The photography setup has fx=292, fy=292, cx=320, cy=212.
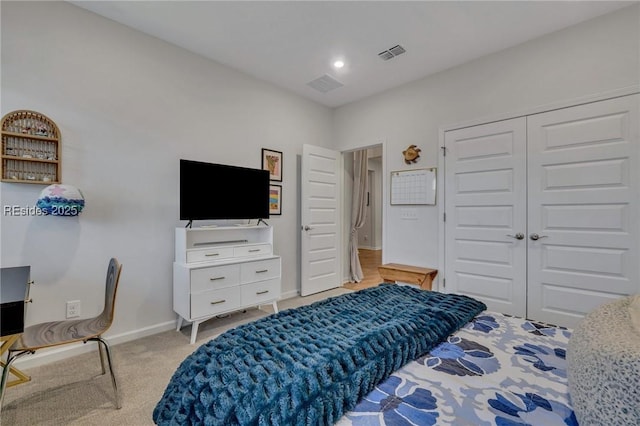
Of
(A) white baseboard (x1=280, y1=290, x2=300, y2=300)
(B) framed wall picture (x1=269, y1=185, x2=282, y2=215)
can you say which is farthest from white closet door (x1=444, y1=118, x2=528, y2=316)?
(B) framed wall picture (x1=269, y1=185, x2=282, y2=215)

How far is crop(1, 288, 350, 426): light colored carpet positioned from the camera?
1680mm

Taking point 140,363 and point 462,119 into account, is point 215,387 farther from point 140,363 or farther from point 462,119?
point 462,119

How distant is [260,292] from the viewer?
3.13m

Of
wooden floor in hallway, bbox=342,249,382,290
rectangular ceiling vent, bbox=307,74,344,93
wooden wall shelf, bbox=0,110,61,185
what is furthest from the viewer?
wooden floor in hallway, bbox=342,249,382,290

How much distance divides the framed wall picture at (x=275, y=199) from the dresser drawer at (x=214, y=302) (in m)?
1.25

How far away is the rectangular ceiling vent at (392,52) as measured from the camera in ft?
9.93

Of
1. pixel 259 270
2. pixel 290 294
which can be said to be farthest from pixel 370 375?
pixel 290 294

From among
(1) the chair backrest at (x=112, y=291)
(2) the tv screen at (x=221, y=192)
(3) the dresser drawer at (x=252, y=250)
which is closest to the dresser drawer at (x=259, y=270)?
(3) the dresser drawer at (x=252, y=250)

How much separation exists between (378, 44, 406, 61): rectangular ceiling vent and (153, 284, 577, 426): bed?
2729mm

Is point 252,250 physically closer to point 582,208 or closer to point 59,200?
point 59,200

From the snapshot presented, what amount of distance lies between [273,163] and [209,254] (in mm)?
1510

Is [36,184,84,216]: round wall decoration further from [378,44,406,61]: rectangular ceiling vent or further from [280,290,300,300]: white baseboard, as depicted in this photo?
[378,44,406,61]: rectangular ceiling vent

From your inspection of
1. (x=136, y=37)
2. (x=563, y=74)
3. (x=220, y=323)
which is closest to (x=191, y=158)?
(x=136, y=37)

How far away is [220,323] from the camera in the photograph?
308 centimetres
